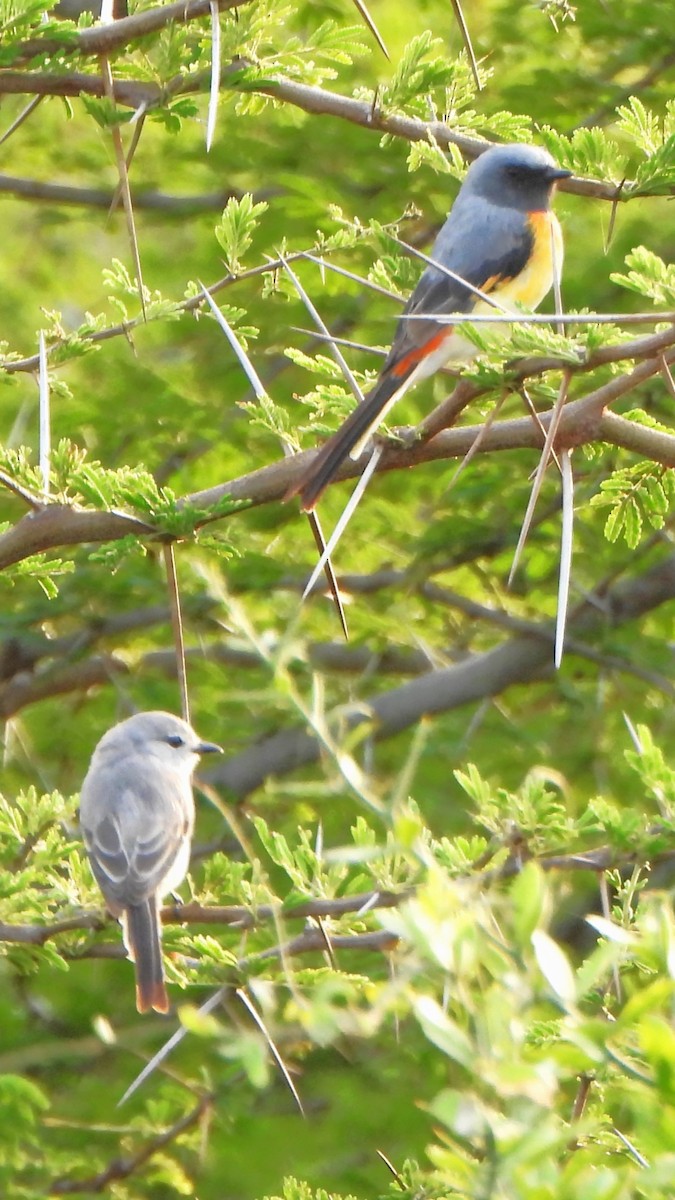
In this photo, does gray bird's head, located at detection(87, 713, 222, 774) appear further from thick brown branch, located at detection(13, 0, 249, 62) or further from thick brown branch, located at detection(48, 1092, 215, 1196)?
thick brown branch, located at detection(13, 0, 249, 62)

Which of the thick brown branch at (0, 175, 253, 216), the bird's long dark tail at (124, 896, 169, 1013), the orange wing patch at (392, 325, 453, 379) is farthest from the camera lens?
the thick brown branch at (0, 175, 253, 216)

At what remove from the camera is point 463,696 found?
6797 mm

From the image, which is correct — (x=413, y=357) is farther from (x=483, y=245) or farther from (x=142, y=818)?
(x=142, y=818)

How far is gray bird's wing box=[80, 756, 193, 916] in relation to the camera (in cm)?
529

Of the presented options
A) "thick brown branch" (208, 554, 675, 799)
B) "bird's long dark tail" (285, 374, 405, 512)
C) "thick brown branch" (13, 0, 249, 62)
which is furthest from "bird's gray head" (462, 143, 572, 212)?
"bird's long dark tail" (285, 374, 405, 512)

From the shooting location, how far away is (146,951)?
15.0 ft

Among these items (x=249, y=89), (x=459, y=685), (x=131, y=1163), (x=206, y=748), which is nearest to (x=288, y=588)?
(x=459, y=685)

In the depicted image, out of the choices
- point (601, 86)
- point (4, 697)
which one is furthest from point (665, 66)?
point (4, 697)

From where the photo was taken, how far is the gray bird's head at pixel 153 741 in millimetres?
6086

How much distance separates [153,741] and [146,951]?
5.46 ft

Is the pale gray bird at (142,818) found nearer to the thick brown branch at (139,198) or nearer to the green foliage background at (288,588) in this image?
the green foliage background at (288,588)

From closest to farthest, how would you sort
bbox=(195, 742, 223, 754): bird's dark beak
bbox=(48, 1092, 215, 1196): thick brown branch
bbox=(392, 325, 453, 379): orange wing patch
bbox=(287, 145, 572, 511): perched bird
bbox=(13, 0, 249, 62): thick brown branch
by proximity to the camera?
1. bbox=(13, 0, 249, 62): thick brown branch
2. bbox=(392, 325, 453, 379): orange wing patch
3. bbox=(287, 145, 572, 511): perched bird
4. bbox=(48, 1092, 215, 1196): thick brown branch
5. bbox=(195, 742, 223, 754): bird's dark beak

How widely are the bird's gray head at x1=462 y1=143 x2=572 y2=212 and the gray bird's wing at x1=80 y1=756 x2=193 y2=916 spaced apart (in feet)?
7.20

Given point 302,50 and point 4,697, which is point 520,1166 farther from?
point 4,697
